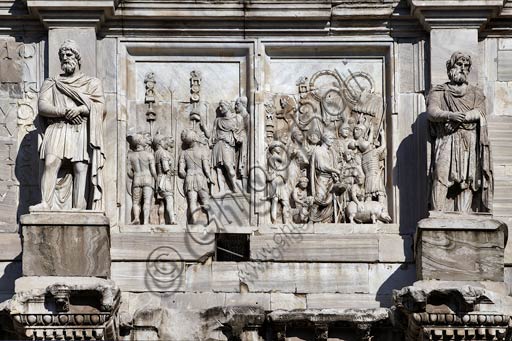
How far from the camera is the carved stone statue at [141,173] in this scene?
26891 mm

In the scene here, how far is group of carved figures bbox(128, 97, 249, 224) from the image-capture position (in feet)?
88.3

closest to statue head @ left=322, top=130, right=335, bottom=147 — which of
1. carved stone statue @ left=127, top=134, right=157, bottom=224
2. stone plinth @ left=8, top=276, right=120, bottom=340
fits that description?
carved stone statue @ left=127, top=134, right=157, bottom=224

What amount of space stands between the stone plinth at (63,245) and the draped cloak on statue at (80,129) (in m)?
0.44

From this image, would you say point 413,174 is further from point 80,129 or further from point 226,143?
point 80,129

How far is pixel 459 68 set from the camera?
26.6 meters

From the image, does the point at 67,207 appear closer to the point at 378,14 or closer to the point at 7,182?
the point at 7,182

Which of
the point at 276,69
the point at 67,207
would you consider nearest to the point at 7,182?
the point at 67,207

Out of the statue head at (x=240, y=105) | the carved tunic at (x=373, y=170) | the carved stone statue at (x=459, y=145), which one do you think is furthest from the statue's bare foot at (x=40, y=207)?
the carved stone statue at (x=459, y=145)

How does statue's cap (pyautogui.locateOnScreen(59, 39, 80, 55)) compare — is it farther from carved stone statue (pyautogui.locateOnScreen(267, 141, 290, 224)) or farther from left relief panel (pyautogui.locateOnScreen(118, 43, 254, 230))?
carved stone statue (pyautogui.locateOnScreen(267, 141, 290, 224))

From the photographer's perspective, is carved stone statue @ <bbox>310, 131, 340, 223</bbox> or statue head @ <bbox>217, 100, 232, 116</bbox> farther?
statue head @ <bbox>217, 100, 232, 116</bbox>

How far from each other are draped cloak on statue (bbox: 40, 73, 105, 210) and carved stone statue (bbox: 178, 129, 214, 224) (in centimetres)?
104

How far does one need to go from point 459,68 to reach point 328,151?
5.87 ft

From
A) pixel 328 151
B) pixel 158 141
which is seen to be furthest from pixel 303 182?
pixel 158 141

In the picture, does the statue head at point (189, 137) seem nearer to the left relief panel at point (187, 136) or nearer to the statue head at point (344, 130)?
the left relief panel at point (187, 136)
